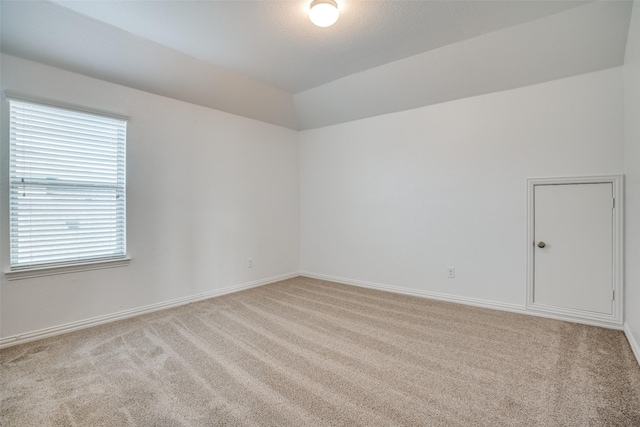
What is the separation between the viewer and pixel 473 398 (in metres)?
1.91

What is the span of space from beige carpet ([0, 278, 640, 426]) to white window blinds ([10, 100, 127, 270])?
86cm

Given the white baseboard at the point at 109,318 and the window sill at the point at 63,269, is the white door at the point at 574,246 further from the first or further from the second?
the window sill at the point at 63,269

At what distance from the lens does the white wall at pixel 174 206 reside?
2.83 m

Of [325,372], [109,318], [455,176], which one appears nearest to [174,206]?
[109,318]

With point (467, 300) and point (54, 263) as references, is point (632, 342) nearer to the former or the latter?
point (467, 300)

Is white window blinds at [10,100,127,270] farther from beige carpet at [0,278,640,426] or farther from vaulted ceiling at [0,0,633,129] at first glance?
beige carpet at [0,278,640,426]

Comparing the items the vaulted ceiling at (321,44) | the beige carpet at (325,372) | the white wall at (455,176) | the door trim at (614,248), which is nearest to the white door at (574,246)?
the door trim at (614,248)

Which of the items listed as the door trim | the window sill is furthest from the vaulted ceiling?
the window sill

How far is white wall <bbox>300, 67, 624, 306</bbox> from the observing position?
123 inches

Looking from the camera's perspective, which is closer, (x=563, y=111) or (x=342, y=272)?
(x=563, y=111)

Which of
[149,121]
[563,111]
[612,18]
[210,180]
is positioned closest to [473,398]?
[563,111]

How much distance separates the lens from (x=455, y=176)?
3.87 metres

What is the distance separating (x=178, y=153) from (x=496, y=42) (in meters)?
3.76

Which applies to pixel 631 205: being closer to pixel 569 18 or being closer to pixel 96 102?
pixel 569 18
